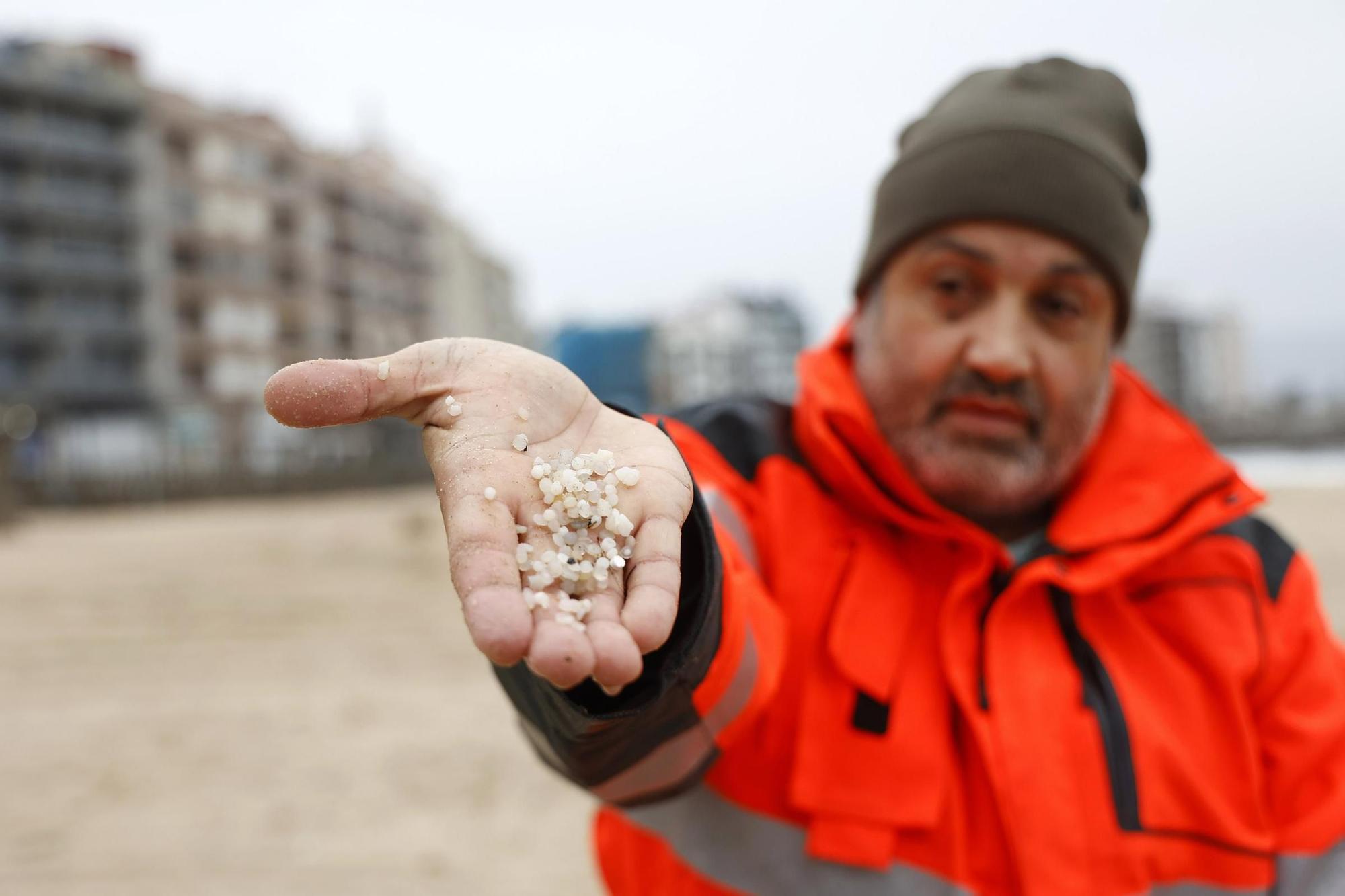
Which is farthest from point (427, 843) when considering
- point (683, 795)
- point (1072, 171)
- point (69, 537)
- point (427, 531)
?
point (69, 537)

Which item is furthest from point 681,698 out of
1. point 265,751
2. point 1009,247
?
point 265,751

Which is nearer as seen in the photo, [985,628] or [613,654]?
[613,654]

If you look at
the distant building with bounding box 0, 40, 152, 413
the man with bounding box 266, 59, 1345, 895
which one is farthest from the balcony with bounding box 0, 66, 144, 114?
the man with bounding box 266, 59, 1345, 895

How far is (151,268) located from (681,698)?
142ft

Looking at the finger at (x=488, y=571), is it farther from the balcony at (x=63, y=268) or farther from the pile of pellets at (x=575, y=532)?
the balcony at (x=63, y=268)

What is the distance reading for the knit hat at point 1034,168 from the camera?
6.81ft

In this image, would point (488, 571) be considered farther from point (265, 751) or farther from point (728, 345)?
point (728, 345)

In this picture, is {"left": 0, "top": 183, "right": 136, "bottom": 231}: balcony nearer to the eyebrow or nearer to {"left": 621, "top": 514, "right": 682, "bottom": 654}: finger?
the eyebrow

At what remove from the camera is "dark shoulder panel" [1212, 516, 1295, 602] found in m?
1.98

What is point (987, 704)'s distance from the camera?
180cm

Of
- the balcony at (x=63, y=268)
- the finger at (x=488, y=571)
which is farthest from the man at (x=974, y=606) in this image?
the balcony at (x=63, y=268)

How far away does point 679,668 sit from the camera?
1.39m

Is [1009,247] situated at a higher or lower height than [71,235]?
lower

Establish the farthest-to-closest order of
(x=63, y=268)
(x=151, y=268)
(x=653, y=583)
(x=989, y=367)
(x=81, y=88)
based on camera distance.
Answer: (x=151, y=268) → (x=81, y=88) → (x=63, y=268) → (x=989, y=367) → (x=653, y=583)
